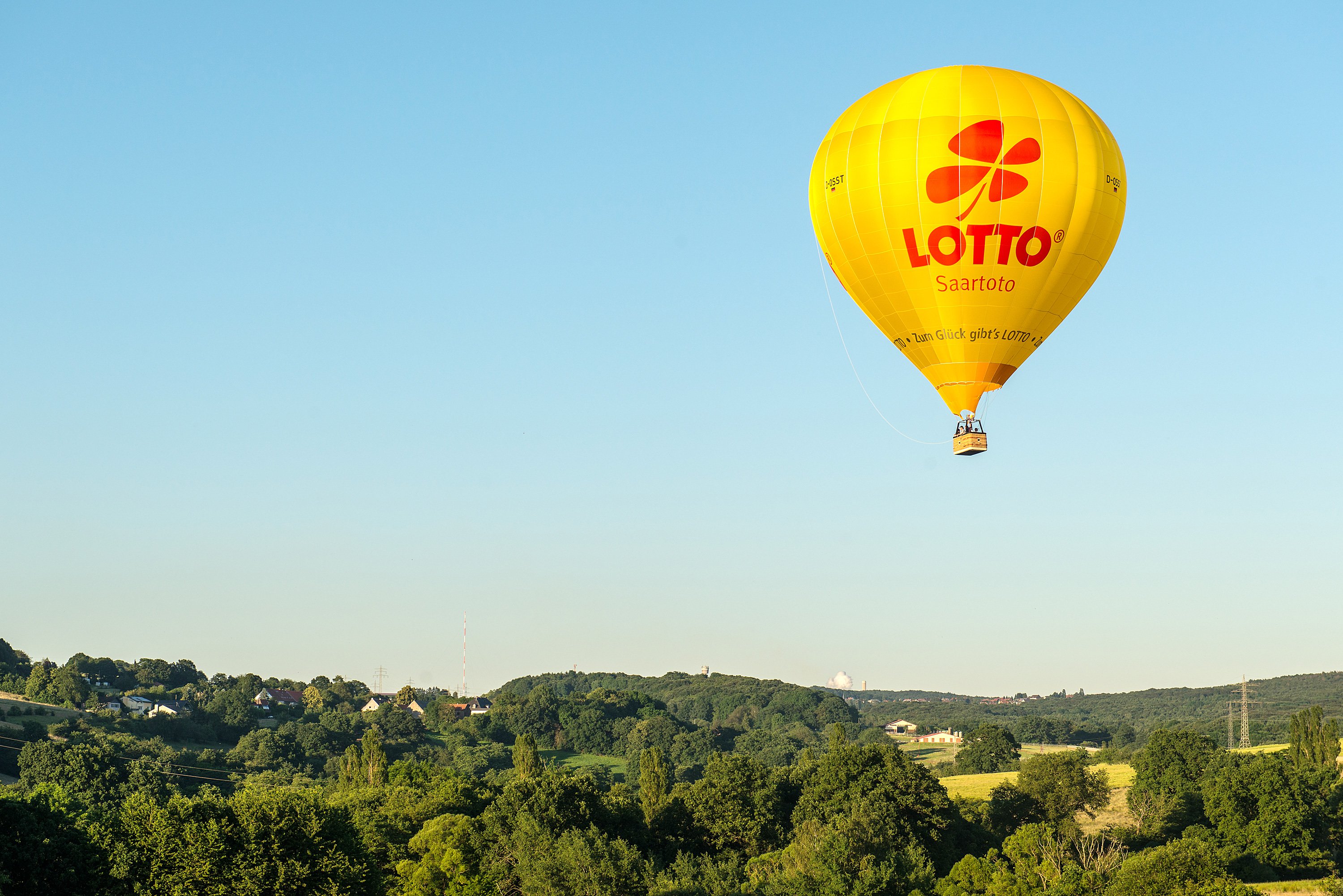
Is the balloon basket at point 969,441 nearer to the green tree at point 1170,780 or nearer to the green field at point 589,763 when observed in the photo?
the green tree at point 1170,780

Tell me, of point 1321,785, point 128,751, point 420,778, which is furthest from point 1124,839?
point 128,751

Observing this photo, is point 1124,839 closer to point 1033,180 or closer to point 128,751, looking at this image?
point 1033,180

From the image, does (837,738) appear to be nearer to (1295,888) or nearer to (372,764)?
(372,764)

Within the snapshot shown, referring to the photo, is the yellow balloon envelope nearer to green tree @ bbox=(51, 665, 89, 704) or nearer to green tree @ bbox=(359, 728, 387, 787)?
green tree @ bbox=(359, 728, 387, 787)

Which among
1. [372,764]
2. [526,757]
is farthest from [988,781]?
[372,764]

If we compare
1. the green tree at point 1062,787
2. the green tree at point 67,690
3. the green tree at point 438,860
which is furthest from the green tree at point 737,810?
the green tree at point 67,690
